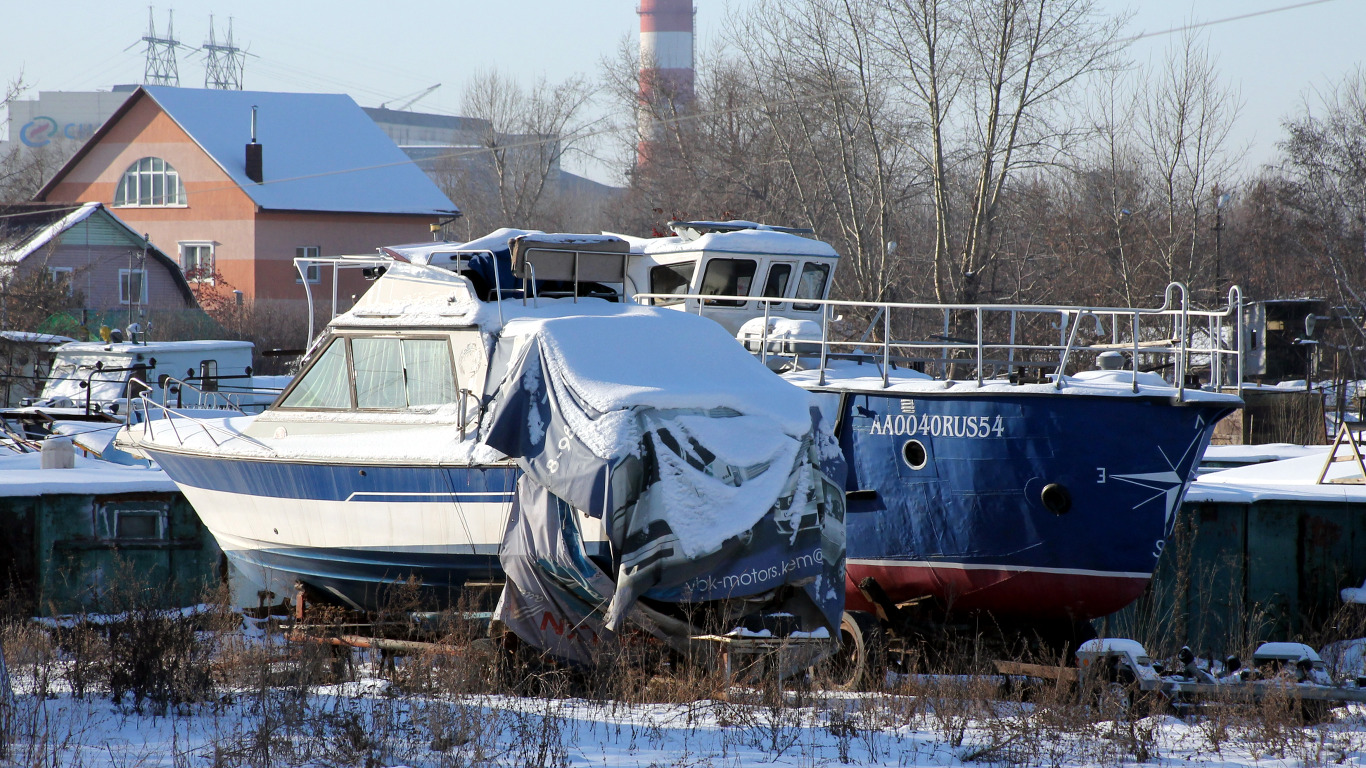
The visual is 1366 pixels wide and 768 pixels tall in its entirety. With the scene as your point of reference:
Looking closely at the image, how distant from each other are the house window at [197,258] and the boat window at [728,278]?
1192 inches

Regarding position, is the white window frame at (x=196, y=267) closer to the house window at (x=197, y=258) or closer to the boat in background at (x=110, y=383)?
the house window at (x=197, y=258)

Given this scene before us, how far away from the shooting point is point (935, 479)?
922 centimetres

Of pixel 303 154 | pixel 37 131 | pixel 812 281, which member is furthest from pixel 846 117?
pixel 37 131

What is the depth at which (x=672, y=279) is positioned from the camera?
1312 centimetres

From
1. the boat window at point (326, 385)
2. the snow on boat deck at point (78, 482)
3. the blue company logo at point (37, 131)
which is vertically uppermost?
the blue company logo at point (37, 131)

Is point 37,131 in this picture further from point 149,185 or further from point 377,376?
point 377,376

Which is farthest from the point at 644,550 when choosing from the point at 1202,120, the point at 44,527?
the point at 1202,120

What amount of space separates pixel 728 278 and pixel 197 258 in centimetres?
3231

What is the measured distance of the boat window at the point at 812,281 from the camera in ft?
43.4

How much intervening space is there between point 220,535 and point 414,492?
2.42m

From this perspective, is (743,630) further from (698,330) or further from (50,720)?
(50,720)

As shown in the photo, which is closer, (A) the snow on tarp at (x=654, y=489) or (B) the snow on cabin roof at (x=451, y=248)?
(A) the snow on tarp at (x=654, y=489)

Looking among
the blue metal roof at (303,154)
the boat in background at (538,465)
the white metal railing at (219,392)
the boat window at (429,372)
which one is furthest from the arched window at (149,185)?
the boat window at (429,372)

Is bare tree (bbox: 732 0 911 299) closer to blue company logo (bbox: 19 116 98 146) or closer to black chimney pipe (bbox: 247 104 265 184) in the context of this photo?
black chimney pipe (bbox: 247 104 265 184)
